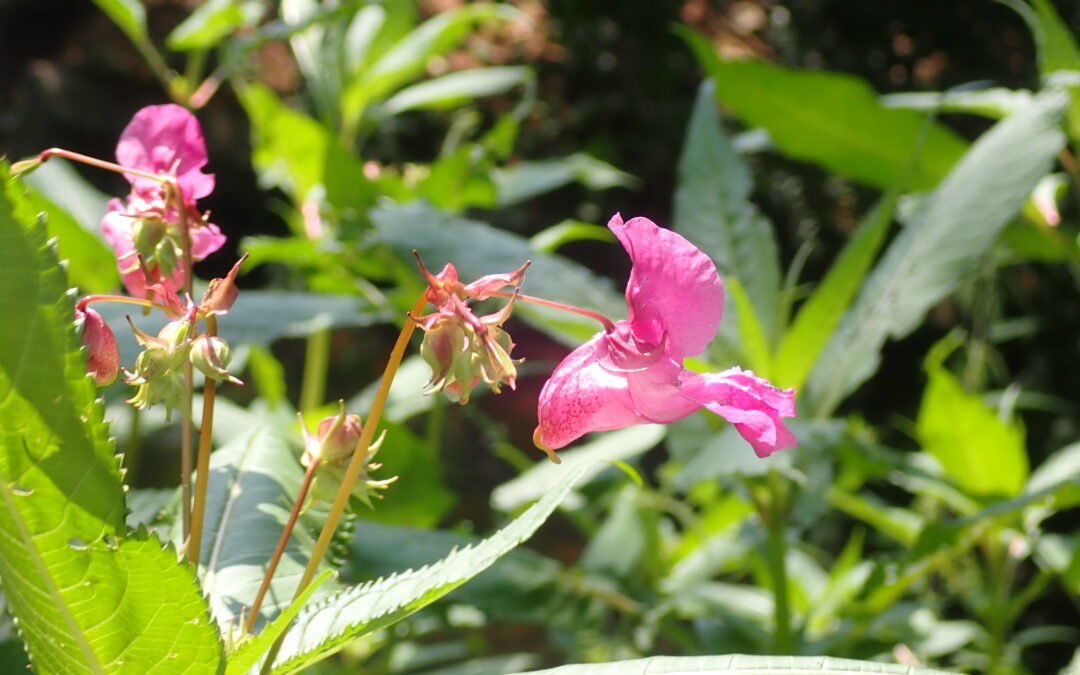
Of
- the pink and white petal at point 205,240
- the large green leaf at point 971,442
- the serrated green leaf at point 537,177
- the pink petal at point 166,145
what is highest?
the pink petal at point 166,145

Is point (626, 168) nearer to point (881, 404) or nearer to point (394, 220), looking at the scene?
point (881, 404)

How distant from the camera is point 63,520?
0.45 m

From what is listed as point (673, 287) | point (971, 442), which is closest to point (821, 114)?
point (971, 442)

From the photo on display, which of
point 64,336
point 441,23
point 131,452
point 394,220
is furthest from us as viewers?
point 441,23

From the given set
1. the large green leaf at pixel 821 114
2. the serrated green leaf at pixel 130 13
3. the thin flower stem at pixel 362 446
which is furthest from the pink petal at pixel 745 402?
the serrated green leaf at pixel 130 13

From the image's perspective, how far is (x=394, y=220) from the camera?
1.07 m

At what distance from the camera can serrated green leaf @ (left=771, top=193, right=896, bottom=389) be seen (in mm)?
1005

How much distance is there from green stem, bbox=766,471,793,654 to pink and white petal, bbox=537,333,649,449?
1.72 ft

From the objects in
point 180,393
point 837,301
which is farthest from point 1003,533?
point 180,393

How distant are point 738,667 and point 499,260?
60 centimetres

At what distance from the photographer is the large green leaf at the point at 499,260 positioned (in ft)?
3.28

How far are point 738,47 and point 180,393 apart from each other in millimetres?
3219

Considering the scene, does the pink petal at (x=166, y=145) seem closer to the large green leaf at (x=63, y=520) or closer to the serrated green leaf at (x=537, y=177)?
the large green leaf at (x=63, y=520)

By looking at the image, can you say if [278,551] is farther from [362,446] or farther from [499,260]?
[499,260]
